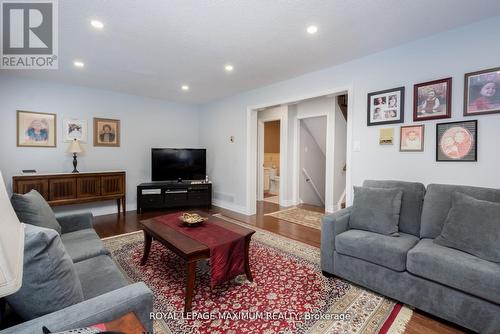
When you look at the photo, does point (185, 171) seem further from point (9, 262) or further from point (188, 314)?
point (9, 262)

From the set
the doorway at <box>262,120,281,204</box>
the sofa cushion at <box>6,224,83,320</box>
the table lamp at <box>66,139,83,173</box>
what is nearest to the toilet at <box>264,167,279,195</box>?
the doorway at <box>262,120,281,204</box>

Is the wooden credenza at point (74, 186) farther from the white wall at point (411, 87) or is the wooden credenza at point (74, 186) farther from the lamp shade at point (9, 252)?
the lamp shade at point (9, 252)

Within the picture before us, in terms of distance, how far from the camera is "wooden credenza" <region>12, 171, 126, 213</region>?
364 centimetres

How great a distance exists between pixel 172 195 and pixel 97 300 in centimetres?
396

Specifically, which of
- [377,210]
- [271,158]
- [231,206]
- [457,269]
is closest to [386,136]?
[377,210]

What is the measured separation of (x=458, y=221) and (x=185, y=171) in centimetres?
456

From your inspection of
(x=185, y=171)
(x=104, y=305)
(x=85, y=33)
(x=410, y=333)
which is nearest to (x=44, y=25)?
(x=85, y=33)

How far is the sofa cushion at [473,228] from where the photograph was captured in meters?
1.73

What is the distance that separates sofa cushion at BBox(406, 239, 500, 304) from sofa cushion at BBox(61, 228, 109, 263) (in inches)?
98.3

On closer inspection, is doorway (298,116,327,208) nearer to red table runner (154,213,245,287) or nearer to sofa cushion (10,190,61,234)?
red table runner (154,213,245,287)

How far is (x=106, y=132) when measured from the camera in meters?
4.69

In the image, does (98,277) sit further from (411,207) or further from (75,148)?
(75,148)

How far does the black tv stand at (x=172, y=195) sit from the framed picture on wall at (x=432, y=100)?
3.87m

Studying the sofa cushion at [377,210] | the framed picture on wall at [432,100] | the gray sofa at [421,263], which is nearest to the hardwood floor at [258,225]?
the gray sofa at [421,263]
